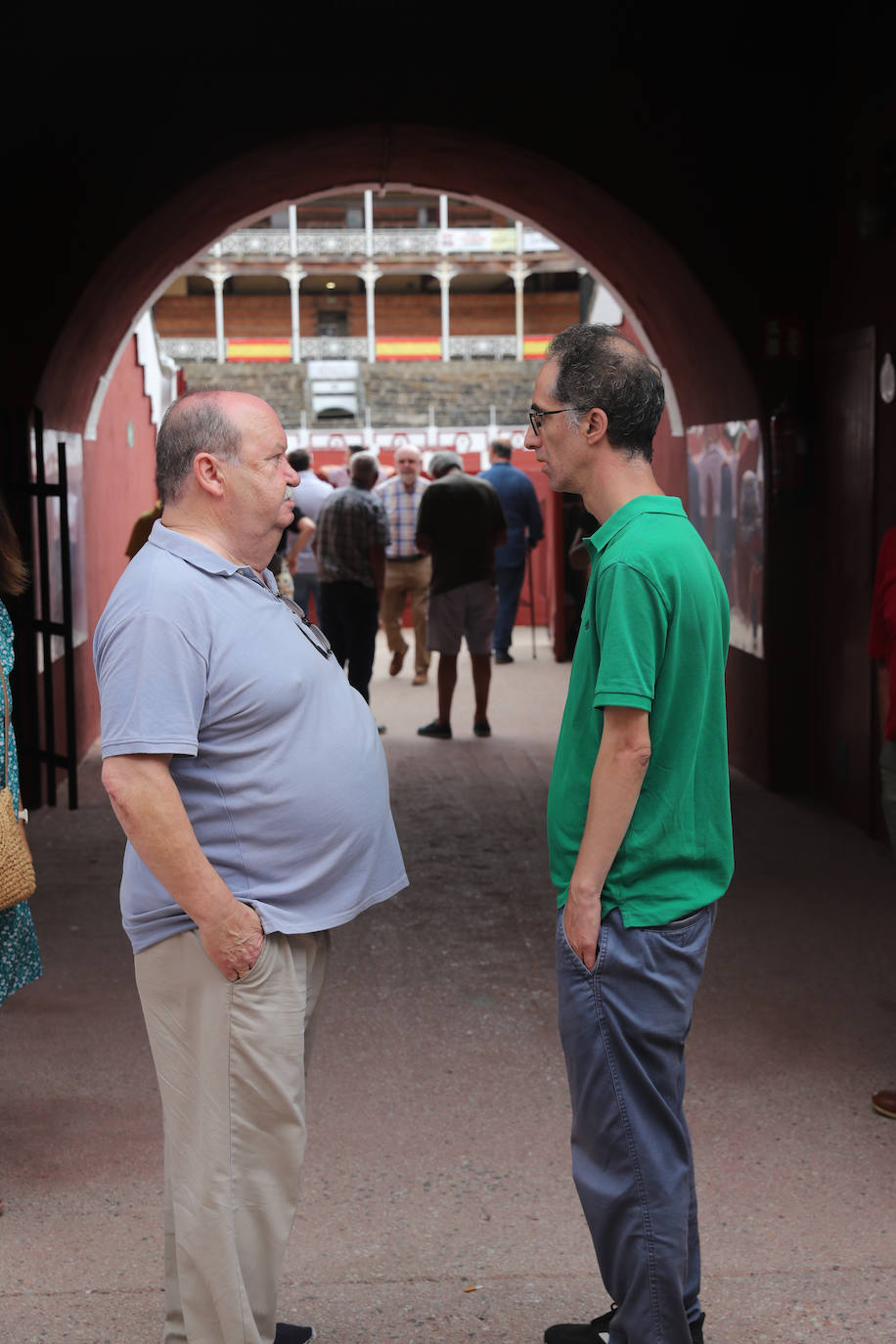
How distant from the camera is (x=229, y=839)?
2348mm

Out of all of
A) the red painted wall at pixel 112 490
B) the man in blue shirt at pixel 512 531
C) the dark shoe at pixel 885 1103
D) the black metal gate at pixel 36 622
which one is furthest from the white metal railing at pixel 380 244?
the dark shoe at pixel 885 1103

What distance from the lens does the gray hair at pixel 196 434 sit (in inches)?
93.7

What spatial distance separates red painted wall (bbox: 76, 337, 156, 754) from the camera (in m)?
9.38

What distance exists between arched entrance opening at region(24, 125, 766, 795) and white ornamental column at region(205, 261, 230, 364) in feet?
153

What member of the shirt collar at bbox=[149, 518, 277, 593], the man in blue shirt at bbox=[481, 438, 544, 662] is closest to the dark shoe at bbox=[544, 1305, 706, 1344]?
the shirt collar at bbox=[149, 518, 277, 593]

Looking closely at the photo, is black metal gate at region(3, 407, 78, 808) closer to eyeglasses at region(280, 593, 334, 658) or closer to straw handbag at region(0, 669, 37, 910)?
straw handbag at region(0, 669, 37, 910)

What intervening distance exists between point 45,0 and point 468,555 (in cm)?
387

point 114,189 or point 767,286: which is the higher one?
point 114,189

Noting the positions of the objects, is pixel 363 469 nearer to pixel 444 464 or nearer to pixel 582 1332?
pixel 444 464

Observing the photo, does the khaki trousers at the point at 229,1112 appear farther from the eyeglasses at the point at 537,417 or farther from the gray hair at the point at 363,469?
the gray hair at the point at 363,469

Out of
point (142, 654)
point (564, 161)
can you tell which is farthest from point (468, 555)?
point (142, 654)

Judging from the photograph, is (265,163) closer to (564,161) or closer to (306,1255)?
(564,161)

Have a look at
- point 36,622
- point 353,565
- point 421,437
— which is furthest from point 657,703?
point 421,437

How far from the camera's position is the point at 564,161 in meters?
7.55
